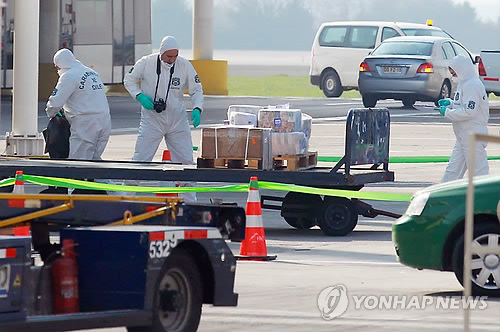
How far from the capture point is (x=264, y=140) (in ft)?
47.4

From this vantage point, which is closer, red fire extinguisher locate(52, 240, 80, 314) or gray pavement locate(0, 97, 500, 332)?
red fire extinguisher locate(52, 240, 80, 314)

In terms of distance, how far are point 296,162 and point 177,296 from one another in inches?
235

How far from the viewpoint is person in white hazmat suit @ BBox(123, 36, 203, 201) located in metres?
15.9

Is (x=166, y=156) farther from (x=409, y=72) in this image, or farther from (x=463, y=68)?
(x=409, y=72)

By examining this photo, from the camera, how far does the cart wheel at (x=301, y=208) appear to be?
1471cm

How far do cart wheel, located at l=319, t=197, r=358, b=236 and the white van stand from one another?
25038mm

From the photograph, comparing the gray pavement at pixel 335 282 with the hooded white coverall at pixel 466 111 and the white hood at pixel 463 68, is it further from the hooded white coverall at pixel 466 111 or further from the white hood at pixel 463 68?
the white hood at pixel 463 68

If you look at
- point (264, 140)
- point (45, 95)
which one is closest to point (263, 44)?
point (45, 95)

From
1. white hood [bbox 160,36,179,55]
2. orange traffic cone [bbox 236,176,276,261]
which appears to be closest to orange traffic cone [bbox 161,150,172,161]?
white hood [bbox 160,36,179,55]

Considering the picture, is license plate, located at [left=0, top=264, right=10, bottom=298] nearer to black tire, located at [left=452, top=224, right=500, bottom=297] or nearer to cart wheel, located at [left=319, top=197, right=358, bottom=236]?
black tire, located at [left=452, top=224, right=500, bottom=297]

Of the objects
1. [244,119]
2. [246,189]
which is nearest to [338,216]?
[246,189]

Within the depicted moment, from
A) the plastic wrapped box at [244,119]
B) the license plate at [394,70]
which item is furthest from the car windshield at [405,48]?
the plastic wrapped box at [244,119]

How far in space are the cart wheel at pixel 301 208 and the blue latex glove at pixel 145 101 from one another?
1972mm

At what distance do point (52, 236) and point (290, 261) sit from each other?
3.28 metres
